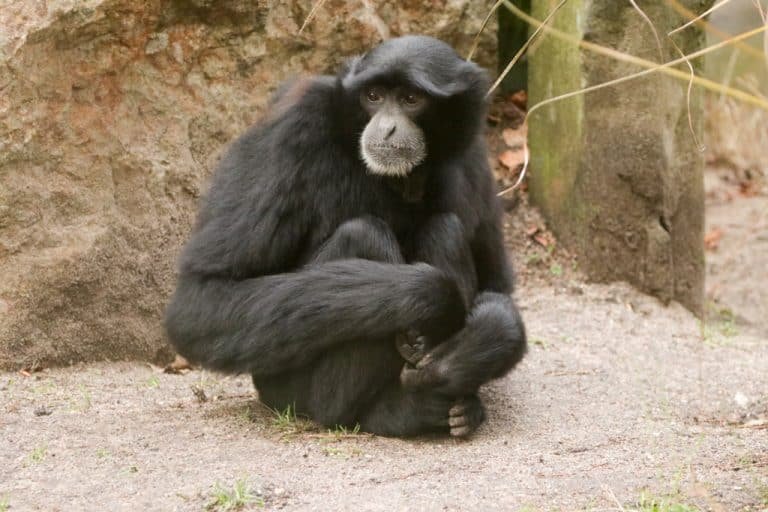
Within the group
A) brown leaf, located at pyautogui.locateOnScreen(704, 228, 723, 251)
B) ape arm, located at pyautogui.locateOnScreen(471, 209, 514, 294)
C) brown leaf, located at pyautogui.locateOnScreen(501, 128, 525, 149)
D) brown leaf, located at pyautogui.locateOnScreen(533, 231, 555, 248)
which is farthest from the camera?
brown leaf, located at pyautogui.locateOnScreen(704, 228, 723, 251)

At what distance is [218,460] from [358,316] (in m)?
0.96

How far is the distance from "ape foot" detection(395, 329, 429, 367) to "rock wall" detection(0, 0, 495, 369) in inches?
88.0

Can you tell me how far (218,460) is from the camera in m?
4.88

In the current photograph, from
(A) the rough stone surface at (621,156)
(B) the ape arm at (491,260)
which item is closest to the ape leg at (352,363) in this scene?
(B) the ape arm at (491,260)

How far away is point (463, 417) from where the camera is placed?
535 cm

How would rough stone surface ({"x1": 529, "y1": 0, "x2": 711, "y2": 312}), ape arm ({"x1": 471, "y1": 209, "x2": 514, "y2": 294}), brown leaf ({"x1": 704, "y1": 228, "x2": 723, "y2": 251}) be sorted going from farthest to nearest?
brown leaf ({"x1": 704, "y1": 228, "x2": 723, "y2": 251}) → rough stone surface ({"x1": 529, "y1": 0, "x2": 711, "y2": 312}) → ape arm ({"x1": 471, "y1": 209, "x2": 514, "y2": 294})

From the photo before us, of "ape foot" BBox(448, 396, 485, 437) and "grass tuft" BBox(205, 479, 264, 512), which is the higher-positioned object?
"grass tuft" BBox(205, 479, 264, 512)

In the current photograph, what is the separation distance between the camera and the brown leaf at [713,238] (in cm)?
1098

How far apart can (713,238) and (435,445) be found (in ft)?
22.2

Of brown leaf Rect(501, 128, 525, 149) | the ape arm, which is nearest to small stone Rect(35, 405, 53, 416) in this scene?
the ape arm

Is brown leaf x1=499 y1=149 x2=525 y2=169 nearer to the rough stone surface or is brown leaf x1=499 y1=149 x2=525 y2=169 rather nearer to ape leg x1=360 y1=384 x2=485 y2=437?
the rough stone surface

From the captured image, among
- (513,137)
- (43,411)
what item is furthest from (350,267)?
(513,137)

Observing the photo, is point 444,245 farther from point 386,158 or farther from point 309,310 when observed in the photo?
point 309,310

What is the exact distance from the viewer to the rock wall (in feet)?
20.3
